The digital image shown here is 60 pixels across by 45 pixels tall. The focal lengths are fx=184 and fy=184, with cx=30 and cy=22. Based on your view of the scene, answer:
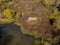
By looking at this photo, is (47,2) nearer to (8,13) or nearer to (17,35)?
(8,13)

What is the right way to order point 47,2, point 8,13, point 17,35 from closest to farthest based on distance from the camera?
point 17,35 → point 8,13 → point 47,2

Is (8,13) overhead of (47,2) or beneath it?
beneath

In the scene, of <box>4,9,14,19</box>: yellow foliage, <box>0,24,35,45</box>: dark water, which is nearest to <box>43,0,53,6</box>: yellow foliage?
<box>4,9,14,19</box>: yellow foliage

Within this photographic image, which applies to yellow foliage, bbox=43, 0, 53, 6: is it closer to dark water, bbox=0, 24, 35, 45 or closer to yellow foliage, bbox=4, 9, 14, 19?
yellow foliage, bbox=4, 9, 14, 19

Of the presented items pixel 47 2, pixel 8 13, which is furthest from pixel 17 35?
pixel 47 2

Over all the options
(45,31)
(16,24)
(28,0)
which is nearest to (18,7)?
(28,0)

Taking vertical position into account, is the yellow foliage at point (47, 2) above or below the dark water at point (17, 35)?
above

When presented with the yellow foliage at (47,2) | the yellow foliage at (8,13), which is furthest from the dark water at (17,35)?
the yellow foliage at (47,2)

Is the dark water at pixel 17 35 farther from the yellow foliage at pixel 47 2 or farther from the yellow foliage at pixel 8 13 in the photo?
the yellow foliage at pixel 47 2

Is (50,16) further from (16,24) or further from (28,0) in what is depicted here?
(28,0)
